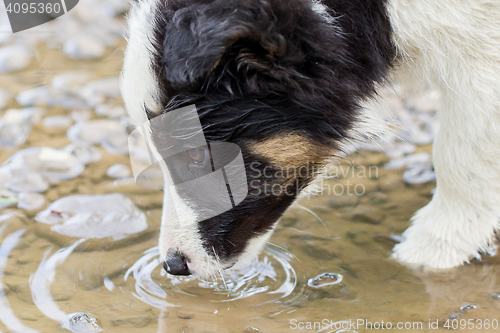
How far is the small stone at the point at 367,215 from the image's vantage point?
3162 mm

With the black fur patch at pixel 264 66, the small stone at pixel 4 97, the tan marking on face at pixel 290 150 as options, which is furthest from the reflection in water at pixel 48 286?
the small stone at pixel 4 97

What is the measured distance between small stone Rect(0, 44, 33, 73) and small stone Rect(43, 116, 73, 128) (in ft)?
3.02

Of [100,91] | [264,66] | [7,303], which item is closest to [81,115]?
[100,91]

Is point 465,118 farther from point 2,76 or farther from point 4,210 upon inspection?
point 2,76

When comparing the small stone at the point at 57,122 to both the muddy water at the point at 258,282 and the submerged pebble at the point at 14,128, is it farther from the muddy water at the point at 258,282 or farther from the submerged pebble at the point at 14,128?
the muddy water at the point at 258,282

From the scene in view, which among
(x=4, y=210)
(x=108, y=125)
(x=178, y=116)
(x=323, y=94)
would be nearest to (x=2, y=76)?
(x=108, y=125)

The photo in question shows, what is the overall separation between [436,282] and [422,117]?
6.29 feet

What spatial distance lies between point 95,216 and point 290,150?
4.58 ft

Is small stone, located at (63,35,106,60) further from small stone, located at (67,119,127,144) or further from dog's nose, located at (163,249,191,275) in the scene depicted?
dog's nose, located at (163,249,191,275)

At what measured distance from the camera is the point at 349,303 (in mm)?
2492

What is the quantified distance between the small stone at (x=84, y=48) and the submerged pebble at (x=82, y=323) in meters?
3.07

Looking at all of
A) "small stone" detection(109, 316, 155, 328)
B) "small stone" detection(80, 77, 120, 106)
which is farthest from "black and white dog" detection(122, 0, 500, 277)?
"small stone" detection(80, 77, 120, 106)

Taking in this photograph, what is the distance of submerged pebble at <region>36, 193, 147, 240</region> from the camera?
9.82 feet

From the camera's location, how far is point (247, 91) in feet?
6.93
